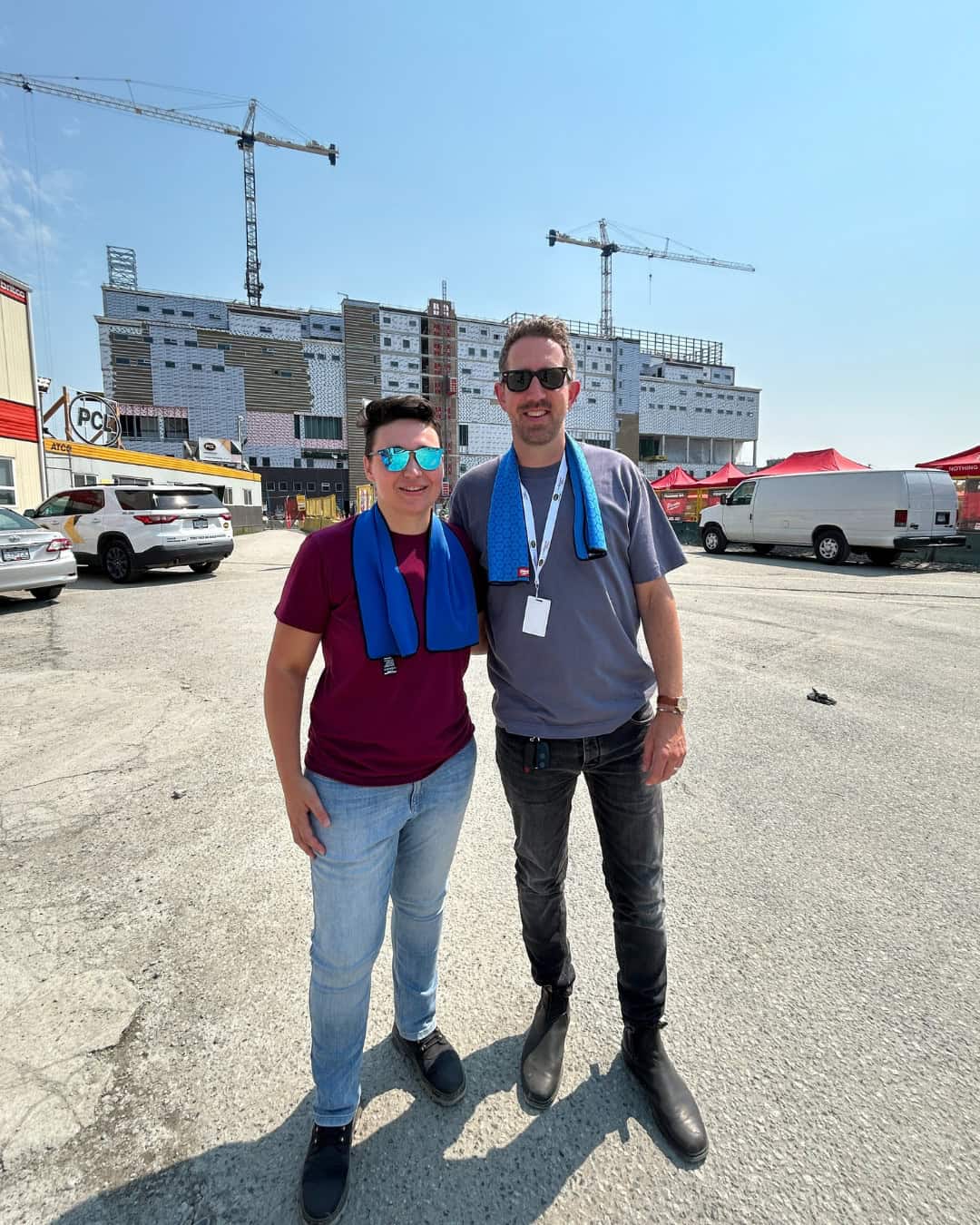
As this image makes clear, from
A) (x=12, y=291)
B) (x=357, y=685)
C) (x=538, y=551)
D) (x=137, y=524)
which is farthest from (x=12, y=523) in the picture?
(x=12, y=291)

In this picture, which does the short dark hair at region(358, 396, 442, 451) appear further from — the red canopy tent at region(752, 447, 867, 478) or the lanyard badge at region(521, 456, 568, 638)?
the red canopy tent at region(752, 447, 867, 478)

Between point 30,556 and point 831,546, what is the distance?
52.6ft

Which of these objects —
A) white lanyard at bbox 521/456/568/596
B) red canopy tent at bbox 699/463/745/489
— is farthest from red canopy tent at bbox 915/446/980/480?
white lanyard at bbox 521/456/568/596

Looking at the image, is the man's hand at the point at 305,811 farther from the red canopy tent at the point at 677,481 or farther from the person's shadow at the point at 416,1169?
the red canopy tent at the point at 677,481

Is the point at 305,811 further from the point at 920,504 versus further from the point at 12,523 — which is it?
the point at 920,504

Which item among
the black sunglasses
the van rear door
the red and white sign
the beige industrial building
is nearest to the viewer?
the black sunglasses

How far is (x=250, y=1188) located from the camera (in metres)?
1.52

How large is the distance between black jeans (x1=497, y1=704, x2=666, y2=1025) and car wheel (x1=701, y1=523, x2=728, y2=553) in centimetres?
1770

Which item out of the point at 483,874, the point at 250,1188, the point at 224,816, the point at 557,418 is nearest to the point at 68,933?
the point at 224,816

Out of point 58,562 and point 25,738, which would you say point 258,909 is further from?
point 58,562

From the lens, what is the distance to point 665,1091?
5.62ft

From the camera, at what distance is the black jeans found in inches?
72.2

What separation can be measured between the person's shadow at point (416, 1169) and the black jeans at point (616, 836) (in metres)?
0.31

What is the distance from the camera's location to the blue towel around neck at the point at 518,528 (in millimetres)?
1756
